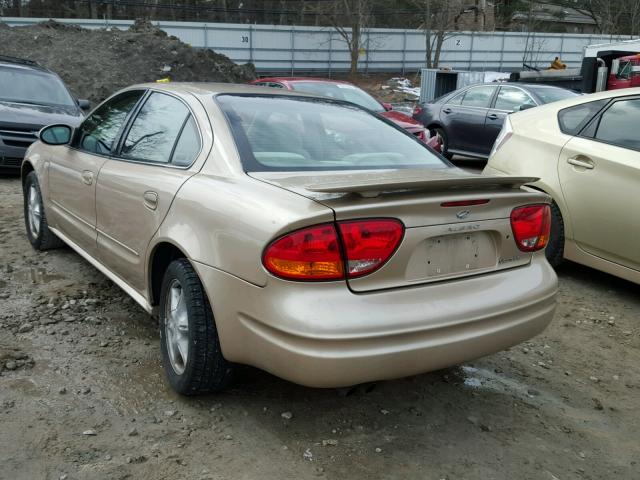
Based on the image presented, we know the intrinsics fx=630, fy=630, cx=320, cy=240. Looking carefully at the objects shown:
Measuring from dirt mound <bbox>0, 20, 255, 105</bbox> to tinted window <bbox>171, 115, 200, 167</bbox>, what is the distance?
632 inches

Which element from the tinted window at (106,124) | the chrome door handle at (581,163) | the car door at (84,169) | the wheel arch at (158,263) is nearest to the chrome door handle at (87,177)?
the car door at (84,169)

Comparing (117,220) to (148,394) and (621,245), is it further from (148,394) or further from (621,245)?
(621,245)

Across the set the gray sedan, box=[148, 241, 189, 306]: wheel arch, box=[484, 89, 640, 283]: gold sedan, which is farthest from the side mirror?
the gray sedan

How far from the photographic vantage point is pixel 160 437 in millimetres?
2689

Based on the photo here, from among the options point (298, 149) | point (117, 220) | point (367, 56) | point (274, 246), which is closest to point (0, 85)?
point (117, 220)

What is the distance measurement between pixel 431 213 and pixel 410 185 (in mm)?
165

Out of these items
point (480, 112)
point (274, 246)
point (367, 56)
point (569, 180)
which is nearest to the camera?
point (274, 246)

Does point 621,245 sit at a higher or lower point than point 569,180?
lower

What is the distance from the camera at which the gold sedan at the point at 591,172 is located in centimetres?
442

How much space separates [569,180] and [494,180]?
241 centimetres

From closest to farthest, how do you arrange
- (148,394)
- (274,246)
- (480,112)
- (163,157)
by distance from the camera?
(274,246) → (148,394) → (163,157) → (480,112)

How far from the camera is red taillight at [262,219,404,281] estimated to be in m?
2.37

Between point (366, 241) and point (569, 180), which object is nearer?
point (366, 241)

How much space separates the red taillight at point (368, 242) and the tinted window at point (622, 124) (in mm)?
2906
